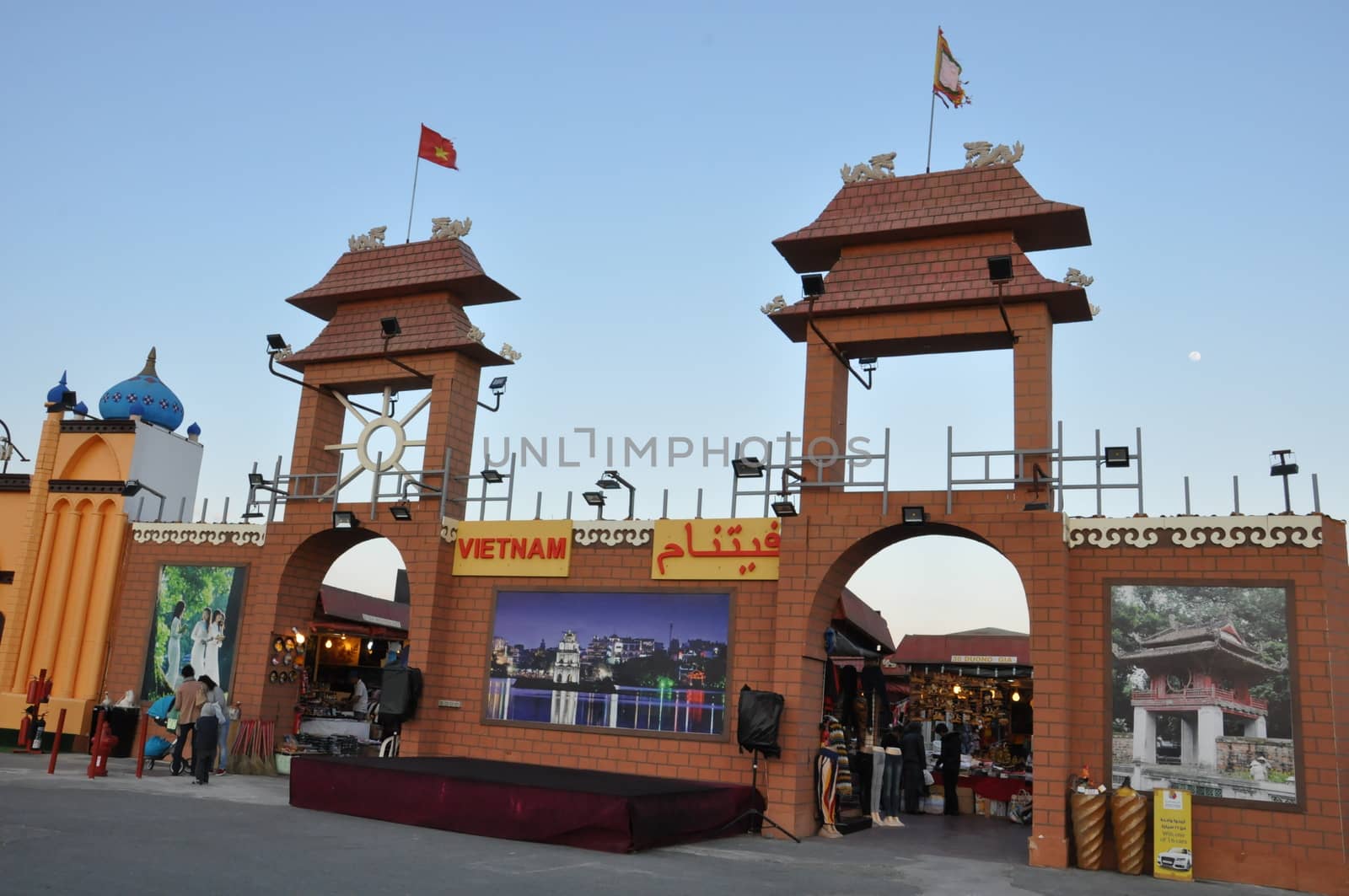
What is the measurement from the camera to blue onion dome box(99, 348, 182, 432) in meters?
21.0

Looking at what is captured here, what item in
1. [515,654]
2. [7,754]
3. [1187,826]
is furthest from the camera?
[7,754]

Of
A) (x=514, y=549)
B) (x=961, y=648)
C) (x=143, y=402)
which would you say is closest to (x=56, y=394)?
(x=143, y=402)

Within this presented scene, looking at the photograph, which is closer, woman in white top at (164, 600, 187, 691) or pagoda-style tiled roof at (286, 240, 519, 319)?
pagoda-style tiled roof at (286, 240, 519, 319)

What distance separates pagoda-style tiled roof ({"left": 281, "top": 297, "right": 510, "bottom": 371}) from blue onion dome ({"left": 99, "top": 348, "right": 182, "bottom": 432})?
14.0 feet

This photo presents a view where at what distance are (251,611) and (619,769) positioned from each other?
736 cm

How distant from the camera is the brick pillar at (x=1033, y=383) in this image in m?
13.7

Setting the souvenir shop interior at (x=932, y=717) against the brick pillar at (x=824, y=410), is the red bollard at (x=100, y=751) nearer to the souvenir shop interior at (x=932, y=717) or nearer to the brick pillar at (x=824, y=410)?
the souvenir shop interior at (x=932, y=717)

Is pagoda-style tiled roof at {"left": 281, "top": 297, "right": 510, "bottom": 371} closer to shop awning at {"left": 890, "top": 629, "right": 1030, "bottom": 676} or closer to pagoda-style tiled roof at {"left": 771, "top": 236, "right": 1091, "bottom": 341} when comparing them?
pagoda-style tiled roof at {"left": 771, "top": 236, "right": 1091, "bottom": 341}

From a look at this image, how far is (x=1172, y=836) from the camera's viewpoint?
12.1 metres

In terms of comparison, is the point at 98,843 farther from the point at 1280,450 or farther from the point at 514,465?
the point at 1280,450

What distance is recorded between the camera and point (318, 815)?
12961 mm

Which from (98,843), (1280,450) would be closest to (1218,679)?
(1280,450)

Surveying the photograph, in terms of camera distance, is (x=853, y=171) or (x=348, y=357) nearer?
(x=853, y=171)

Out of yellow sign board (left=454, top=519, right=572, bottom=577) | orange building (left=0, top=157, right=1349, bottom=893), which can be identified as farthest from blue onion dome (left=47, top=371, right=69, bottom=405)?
yellow sign board (left=454, top=519, right=572, bottom=577)
